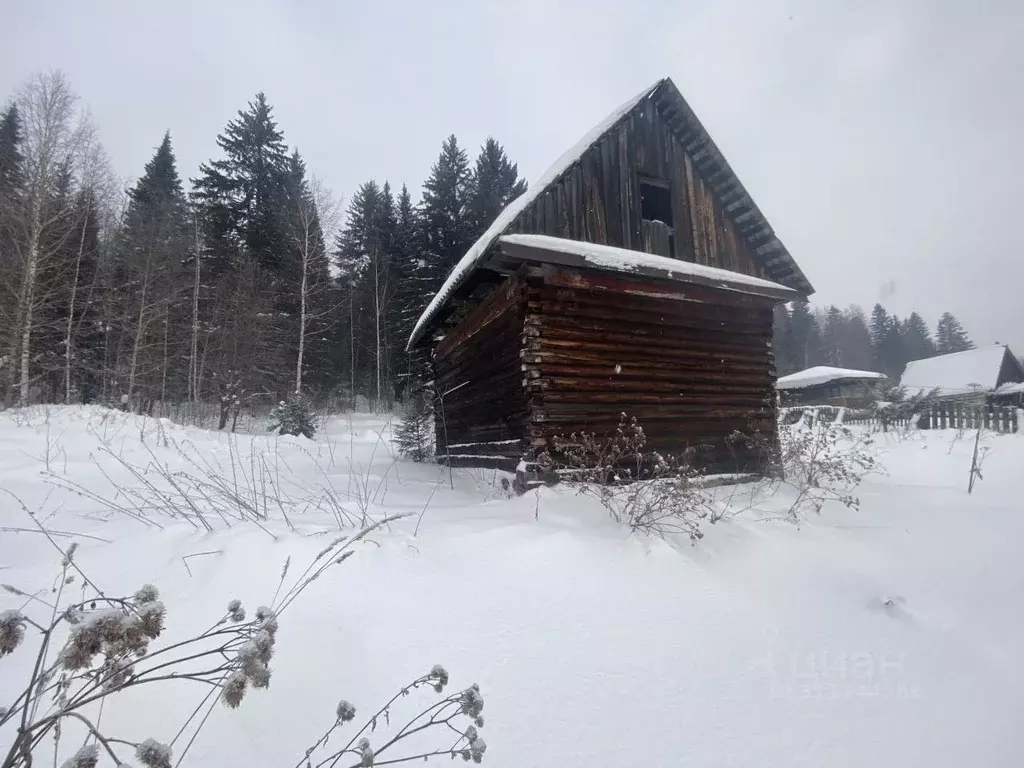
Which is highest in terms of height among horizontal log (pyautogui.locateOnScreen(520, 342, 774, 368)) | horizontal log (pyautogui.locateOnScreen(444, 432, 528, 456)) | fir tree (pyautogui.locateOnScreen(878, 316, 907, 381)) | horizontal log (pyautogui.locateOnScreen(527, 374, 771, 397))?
fir tree (pyautogui.locateOnScreen(878, 316, 907, 381))

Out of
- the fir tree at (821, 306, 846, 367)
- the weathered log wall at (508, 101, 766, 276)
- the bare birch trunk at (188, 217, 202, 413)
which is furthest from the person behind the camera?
the fir tree at (821, 306, 846, 367)

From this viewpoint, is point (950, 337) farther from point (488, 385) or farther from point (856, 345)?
point (488, 385)

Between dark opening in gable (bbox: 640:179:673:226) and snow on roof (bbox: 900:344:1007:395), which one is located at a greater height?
dark opening in gable (bbox: 640:179:673:226)

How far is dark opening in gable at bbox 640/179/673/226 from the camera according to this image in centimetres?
782

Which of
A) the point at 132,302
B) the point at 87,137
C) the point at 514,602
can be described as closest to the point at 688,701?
the point at 514,602

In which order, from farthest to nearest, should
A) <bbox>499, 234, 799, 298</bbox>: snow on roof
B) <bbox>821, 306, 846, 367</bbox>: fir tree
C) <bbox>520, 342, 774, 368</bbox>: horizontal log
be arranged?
<bbox>821, 306, 846, 367</bbox>: fir tree, <bbox>520, 342, 774, 368</bbox>: horizontal log, <bbox>499, 234, 799, 298</bbox>: snow on roof

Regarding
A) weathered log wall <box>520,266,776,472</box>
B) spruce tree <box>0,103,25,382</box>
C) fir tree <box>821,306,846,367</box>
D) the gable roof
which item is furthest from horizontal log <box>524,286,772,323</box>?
fir tree <box>821,306,846,367</box>

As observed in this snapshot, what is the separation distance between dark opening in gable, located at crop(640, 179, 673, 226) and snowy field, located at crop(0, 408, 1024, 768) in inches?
225

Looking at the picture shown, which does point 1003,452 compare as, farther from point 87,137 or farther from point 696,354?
point 87,137

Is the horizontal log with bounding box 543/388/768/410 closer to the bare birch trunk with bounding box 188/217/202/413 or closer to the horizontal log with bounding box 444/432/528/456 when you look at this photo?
the horizontal log with bounding box 444/432/528/456

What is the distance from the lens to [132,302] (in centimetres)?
1781

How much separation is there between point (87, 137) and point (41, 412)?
9.90 metres

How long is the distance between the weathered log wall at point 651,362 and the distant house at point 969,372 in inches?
1083

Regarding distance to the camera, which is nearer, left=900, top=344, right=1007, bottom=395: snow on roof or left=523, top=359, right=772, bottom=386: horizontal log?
left=523, top=359, right=772, bottom=386: horizontal log
